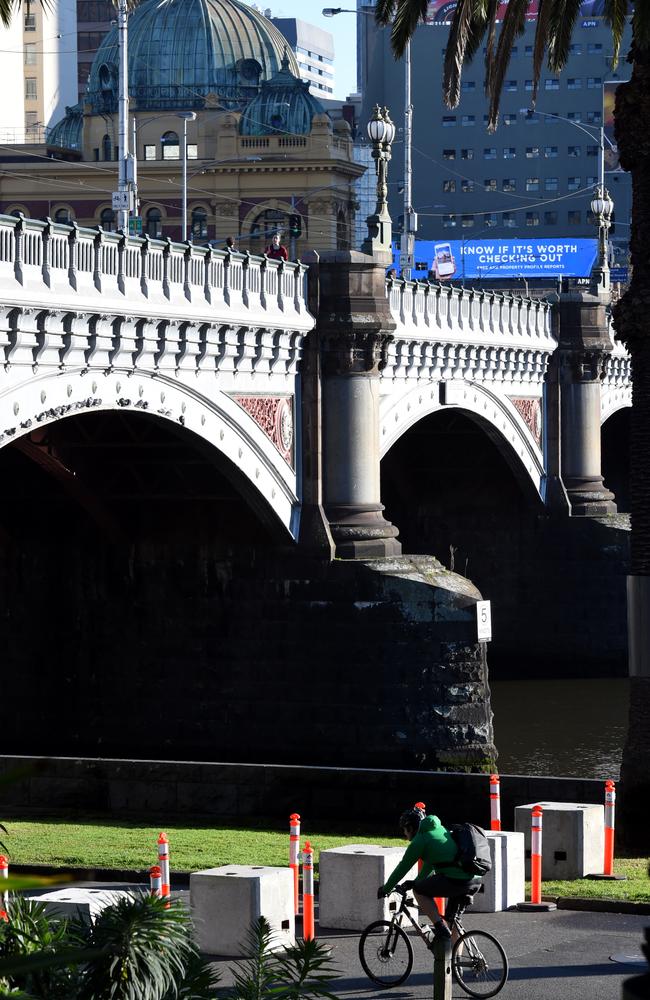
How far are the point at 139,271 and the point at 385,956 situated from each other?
16.7 m

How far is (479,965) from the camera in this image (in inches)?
498

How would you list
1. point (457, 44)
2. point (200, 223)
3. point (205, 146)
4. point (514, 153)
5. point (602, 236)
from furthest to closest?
point (514, 153), point (205, 146), point (200, 223), point (602, 236), point (457, 44)

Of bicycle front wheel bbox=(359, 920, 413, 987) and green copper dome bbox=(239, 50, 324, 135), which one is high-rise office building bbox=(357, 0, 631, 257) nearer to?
green copper dome bbox=(239, 50, 324, 135)

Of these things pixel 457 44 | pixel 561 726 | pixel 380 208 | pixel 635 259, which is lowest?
pixel 561 726

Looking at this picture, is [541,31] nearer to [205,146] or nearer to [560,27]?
[560,27]

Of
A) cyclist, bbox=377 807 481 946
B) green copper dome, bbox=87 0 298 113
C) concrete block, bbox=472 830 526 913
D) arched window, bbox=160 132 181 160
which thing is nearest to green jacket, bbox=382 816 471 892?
cyclist, bbox=377 807 481 946

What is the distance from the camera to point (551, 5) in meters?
23.3

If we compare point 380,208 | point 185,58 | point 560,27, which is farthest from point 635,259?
point 185,58

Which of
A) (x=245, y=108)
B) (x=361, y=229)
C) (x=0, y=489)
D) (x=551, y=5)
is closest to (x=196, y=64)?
(x=245, y=108)

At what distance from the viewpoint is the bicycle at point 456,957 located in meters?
12.6

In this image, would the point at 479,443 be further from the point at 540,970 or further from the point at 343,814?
the point at 540,970

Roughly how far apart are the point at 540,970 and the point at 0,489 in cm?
2313

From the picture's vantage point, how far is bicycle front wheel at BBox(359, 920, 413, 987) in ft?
43.7

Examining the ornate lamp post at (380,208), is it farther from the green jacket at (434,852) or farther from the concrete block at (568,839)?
the green jacket at (434,852)
